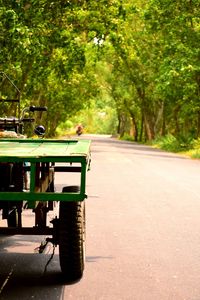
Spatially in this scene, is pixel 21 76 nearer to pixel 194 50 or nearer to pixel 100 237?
pixel 194 50

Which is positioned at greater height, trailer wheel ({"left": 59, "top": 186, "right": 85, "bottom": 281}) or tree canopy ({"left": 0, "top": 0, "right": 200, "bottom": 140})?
tree canopy ({"left": 0, "top": 0, "right": 200, "bottom": 140})

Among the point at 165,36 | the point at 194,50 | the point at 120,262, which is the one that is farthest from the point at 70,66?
the point at 120,262

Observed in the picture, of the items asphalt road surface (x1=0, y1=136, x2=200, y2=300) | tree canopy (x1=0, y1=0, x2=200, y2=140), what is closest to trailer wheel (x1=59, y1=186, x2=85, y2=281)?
asphalt road surface (x1=0, y1=136, x2=200, y2=300)

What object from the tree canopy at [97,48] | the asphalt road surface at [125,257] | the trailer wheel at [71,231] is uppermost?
the tree canopy at [97,48]

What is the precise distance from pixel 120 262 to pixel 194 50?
80.6ft

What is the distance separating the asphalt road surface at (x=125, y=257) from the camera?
16.1 feet

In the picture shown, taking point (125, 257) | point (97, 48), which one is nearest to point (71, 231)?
point (125, 257)

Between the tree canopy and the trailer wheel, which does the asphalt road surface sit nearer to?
the trailer wheel

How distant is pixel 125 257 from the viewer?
6203 millimetres

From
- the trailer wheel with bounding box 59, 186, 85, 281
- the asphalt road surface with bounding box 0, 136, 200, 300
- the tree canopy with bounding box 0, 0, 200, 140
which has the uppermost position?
the tree canopy with bounding box 0, 0, 200, 140

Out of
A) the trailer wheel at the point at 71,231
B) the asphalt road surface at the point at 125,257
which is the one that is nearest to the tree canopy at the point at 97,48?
the asphalt road surface at the point at 125,257

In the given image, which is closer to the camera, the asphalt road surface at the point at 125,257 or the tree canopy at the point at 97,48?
the asphalt road surface at the point at 125,257

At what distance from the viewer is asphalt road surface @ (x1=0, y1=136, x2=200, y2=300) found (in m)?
4.91

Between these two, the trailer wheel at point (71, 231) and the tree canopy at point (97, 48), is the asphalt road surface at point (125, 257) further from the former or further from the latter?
the tree canopy at point (97, 48)
